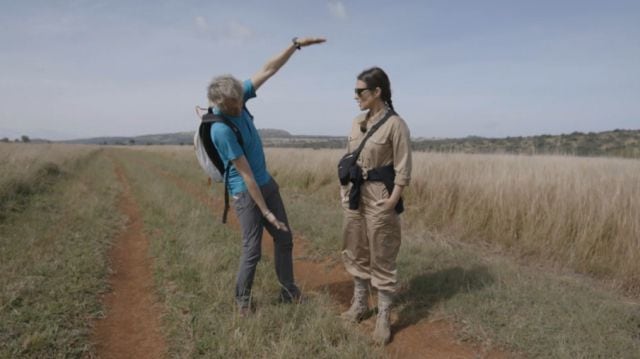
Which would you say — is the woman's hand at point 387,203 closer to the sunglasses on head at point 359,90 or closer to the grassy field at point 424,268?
the sunglasses on head at point 359,90

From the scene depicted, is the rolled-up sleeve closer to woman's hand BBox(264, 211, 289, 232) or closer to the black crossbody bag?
the black crossbody bag

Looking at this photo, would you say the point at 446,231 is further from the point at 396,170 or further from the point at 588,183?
the point at 396,170

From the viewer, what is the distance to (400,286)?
4.01 meters

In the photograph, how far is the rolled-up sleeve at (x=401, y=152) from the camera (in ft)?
9.16

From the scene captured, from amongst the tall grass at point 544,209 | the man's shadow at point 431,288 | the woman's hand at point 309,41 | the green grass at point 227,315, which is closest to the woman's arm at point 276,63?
the woman's hand at point 309,41

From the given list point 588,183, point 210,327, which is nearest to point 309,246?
point 210,327

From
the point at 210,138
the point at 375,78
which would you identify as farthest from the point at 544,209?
the point at 210,138

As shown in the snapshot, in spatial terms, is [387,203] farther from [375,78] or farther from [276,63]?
[276,63]

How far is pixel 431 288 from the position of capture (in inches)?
151

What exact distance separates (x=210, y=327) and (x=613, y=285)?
13.5 ft

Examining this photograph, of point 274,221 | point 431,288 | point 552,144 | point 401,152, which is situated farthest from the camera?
point 552,144

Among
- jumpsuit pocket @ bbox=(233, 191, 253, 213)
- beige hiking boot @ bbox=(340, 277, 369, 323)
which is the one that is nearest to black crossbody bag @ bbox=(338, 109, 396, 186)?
jumpsuit pocket @ bbox=(233, 191, 253, 213)

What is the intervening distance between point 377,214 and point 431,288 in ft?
4.51

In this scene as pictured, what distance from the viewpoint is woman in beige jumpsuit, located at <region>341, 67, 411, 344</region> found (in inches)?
111
